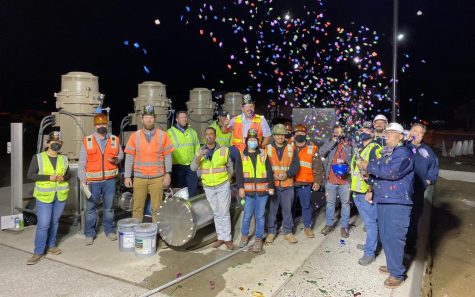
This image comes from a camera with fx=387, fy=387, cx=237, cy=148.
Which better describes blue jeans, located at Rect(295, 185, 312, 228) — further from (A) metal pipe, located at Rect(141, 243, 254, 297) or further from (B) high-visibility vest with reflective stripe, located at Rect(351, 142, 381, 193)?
(A) metal pipe, located at Rect(141, 243, 254, 297)

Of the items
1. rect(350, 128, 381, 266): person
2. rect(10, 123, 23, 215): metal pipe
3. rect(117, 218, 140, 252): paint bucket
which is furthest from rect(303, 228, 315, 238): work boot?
rect(10, 123, 23, 215): metal pipe

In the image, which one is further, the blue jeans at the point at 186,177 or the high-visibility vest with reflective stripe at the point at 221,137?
the high-visibility vest with reflective stripe at the point at 221,137

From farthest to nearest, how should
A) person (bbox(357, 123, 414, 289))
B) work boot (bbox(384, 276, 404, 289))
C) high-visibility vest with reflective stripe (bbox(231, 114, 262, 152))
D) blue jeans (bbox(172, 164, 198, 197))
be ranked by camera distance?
blue jeans (bbox(172, 164, 198, 197)), high-visibility vest with reflective stripe (bbox(231, 114, 262, 152)), work boot (bbox(384, 276, 404, 289)), person (bbox(357, 123, 414, 289))

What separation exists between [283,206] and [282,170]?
68cm

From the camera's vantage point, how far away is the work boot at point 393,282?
4977 millimetres

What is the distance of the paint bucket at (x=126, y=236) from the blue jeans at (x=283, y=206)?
232 cm

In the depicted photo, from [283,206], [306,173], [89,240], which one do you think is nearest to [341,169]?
[306,173]

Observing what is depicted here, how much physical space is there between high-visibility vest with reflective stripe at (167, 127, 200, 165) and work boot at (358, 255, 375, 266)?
3.68m

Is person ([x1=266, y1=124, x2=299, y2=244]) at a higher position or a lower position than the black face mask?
lower

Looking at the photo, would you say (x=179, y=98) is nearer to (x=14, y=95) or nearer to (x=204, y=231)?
(x=14, y=95)

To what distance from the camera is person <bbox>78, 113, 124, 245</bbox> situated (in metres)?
6.36

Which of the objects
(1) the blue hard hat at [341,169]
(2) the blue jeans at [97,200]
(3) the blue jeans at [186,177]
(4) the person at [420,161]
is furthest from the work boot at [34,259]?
(4) the person at [420,161]

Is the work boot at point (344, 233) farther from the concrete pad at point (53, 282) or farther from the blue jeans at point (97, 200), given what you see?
the blue jeans at point (97, 200)

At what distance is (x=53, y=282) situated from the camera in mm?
5000
